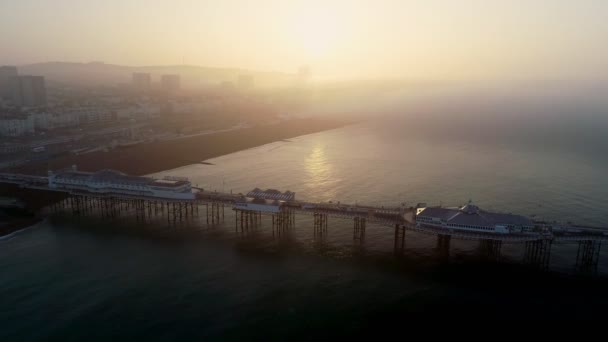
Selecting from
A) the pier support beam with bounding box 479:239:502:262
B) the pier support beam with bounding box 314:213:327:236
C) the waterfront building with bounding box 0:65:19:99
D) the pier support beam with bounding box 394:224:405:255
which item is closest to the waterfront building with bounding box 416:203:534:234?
the pier support beam with bounding box 479:239:502:262

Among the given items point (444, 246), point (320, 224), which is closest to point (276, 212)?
point (320, 224)

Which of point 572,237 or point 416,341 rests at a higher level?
point 572,237

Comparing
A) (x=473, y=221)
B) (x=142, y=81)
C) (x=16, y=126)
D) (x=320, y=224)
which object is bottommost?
(x=320, y=224)

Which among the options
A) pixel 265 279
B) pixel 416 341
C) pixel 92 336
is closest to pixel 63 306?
pixel 92 336

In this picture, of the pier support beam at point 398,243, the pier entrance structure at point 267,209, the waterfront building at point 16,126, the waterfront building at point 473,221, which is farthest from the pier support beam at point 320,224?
the waterfront building at point 16,126

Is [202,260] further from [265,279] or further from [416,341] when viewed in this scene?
[416,341]

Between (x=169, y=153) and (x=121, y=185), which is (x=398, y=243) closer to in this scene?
(x=121, y=185)
